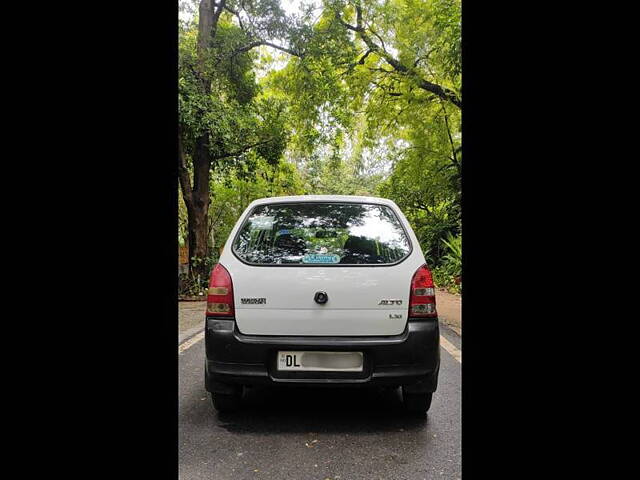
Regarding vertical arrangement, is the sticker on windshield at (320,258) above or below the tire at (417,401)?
above

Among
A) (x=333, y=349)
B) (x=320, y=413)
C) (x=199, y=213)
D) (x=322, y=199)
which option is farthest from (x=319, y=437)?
(x=199, y=213)

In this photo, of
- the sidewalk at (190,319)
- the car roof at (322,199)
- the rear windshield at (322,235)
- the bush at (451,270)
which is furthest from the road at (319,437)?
the bush at (451,270)

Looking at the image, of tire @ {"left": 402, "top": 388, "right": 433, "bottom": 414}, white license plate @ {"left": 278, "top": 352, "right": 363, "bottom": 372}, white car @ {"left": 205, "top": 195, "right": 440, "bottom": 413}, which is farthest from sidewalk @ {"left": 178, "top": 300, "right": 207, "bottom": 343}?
tire @ {"left": 402, "top": 388, "right": 433, "bottom": 414}

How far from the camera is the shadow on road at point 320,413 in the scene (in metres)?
3.15

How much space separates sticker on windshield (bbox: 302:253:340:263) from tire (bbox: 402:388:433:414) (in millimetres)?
1068

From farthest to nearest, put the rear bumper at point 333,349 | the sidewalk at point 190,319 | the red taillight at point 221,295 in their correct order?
the sidewalk at point 190,319 < the red taillight at point 221,295 < the rear bumper at point 333,349

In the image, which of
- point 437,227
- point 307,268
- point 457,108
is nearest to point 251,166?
point 457,108

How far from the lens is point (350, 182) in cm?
3578

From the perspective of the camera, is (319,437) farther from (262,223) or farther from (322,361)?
(262,223)

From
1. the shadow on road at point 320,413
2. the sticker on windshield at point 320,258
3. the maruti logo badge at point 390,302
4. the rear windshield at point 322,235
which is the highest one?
the rear windshield at point 322,235

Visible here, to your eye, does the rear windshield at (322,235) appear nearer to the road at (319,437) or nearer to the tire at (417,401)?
the tire at (417,401)

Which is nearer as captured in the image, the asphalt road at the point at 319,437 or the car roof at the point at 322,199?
the asphalt road at the point at 319,437
